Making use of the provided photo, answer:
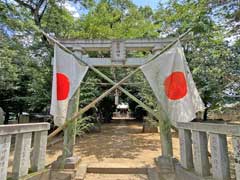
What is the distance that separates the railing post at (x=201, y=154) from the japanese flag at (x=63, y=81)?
292 cm

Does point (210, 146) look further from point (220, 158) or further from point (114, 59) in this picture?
point (114, 59)

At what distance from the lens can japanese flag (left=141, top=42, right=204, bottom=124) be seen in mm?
4934

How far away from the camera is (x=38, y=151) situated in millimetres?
4137

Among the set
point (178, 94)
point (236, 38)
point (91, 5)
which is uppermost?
point (91, 5)

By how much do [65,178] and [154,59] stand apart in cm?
323

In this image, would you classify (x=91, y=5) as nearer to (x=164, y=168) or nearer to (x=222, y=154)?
(x=164, y=168)

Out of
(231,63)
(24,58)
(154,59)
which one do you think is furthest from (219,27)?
(24,58)

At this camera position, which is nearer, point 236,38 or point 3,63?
point 236,38

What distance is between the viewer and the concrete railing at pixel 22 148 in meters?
2.99

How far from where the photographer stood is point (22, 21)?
1069 centimetres

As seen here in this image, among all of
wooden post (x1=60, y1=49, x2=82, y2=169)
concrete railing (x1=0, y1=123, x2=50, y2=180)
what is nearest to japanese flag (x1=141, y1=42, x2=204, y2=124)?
wooden post (x1=60, y1=49, x2=82, y2=169)

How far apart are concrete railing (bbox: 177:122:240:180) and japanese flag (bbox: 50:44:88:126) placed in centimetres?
249

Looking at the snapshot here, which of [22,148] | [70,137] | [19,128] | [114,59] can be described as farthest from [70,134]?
[19,128]

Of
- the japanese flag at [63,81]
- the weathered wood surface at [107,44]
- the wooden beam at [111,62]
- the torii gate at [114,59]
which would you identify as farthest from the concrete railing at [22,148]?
the weathered wood surface at [107,44]
